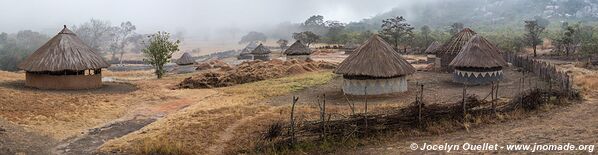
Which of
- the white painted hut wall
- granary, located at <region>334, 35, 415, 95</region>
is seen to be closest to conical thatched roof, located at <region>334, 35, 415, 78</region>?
granary, located at <region>334, 35, 415, 95</region>

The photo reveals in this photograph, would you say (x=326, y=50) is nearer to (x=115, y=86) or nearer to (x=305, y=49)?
(x=305, y=49)

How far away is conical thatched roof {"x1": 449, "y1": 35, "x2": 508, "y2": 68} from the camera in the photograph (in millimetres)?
25984

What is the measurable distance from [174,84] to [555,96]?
20497 millimetres

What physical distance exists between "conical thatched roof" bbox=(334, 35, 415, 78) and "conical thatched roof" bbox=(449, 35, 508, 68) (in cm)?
441

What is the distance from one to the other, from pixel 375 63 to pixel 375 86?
974 millimetres

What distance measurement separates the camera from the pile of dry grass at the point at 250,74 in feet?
100

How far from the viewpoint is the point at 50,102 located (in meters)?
20.1

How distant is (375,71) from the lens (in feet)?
72.7

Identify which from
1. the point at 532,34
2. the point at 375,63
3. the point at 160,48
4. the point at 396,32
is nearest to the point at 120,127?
the point at 375,63

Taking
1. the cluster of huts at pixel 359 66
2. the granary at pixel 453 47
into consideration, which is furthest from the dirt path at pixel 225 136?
the granary at pixel 453 47

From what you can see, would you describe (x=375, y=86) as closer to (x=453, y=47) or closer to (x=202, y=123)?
(x=202, y=123)

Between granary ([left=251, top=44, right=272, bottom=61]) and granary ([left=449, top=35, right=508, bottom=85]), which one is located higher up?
granary ([left=251, top=44, right=272, bottom=61])

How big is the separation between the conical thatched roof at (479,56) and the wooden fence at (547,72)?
2131mm

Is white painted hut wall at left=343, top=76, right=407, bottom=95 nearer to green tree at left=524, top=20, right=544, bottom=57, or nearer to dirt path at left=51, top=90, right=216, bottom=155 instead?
dirt path at left=51, top=90, right=216, bottom=155
